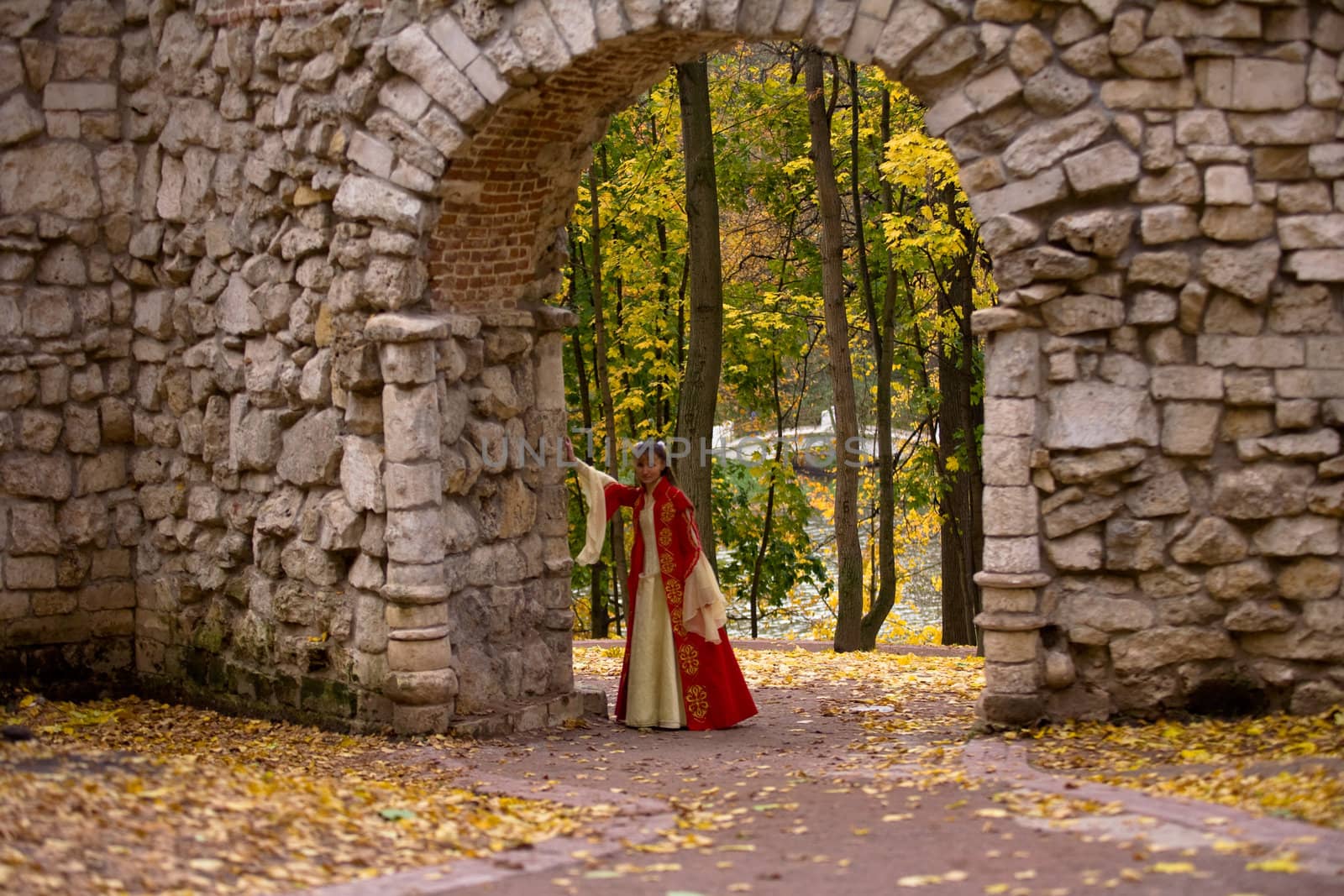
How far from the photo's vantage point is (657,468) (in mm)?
8992

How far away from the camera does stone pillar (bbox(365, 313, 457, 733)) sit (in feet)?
26.4

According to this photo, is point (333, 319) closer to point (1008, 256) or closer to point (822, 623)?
point (1008, 256)

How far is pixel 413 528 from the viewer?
26.4 ft

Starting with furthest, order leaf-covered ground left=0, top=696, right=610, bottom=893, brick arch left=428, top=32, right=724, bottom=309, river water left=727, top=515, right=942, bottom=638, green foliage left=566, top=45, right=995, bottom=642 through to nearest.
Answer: river water left=727, top=515, right=942, bottom=638, green foliage left=566, top=45, right=995, bottom=642, brick arch left=428, top=32, right=724, bottom=309, leaf-covered ground left=0, top=696, right=610, bottom=893

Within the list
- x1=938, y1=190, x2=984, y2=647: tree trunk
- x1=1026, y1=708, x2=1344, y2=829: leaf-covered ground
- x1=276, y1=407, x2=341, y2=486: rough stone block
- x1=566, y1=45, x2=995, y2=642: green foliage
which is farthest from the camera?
x1=566, y1=45, x2=995, y2=642: green foliage

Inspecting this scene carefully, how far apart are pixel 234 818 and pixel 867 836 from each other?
2.26 meters

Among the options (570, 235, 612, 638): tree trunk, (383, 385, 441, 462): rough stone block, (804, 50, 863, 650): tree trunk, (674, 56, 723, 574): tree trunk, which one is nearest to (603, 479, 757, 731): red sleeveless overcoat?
(383, 385, 441, 462): rough stone block

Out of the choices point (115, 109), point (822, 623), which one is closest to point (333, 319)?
point (115, 109)

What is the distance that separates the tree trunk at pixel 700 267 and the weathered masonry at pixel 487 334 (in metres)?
3.75

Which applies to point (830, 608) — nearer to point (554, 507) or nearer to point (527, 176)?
point (554, 507)

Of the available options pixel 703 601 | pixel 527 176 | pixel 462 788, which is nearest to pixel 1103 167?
pixel 527 176

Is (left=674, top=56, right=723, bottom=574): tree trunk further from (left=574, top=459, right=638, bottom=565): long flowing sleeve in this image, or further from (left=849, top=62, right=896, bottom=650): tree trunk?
(left=574, top=459, right=638, bottom=565): long flowing sleeve

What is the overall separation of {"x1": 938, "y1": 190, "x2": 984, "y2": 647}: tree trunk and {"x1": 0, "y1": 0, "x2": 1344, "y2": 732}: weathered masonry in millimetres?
5819

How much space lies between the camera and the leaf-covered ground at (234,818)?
5.08 m
